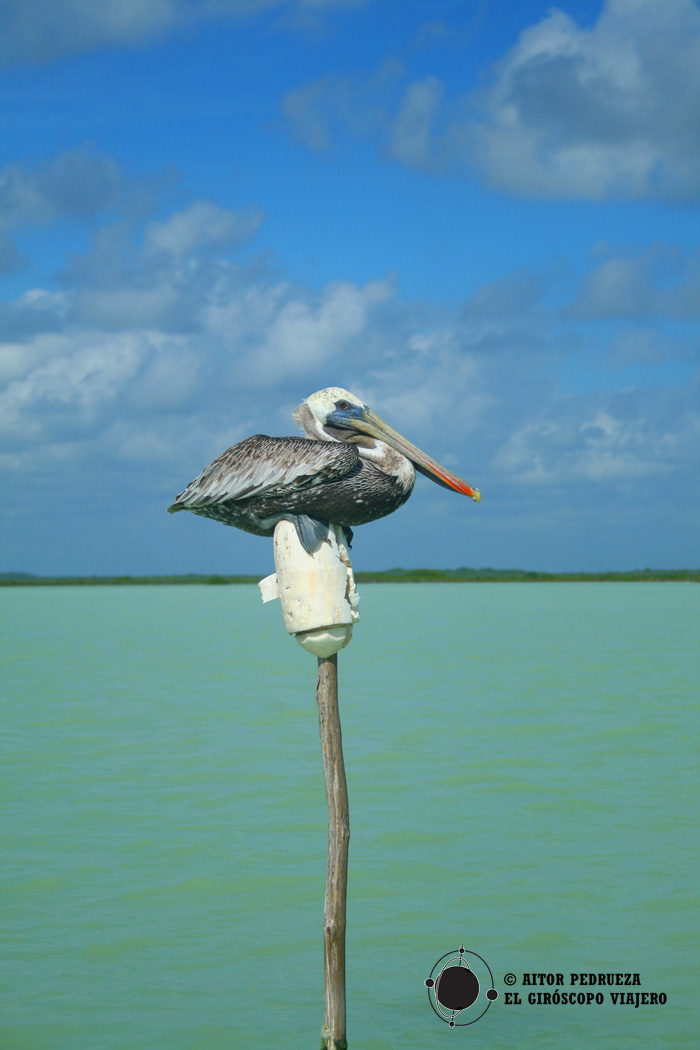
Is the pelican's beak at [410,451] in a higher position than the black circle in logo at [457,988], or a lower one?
higher

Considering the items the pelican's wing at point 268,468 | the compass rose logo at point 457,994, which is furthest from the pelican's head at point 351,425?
the compass rose logo at point 457,994

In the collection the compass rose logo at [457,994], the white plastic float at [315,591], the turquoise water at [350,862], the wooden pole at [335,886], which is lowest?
the turquoise water at [350,862]

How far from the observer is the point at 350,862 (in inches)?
442

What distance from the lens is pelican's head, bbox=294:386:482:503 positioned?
17.6 ft

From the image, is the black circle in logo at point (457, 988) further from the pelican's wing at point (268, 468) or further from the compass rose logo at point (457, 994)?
the pelican's wing at point (268, 468)

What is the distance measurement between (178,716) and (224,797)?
8686 mm

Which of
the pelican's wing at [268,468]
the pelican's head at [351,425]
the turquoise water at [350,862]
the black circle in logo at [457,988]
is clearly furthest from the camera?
the turquoise water at [350,862]

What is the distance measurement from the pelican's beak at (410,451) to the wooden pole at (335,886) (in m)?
1.07

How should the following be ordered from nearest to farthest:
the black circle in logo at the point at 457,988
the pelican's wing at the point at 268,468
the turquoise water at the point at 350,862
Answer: the pelican's wing at the point at 268,468, the black circle in logo at the point at 457,988, the turquoise water at the point at 350,862

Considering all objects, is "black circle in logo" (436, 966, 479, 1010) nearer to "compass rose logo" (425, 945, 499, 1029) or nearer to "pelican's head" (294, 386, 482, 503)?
"compass rose logo" (425, 945, 499, 1029)

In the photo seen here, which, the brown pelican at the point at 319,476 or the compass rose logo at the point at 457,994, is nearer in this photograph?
the brown pelican at the point at 319,476

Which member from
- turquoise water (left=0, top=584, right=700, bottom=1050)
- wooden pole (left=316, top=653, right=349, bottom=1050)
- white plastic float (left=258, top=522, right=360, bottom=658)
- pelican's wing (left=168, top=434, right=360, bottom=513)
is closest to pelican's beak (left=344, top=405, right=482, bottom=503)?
pelican's wing (left=168, top=434, right=360, bottom=513)

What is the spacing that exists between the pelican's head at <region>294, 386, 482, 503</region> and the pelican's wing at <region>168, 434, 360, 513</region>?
0.20 m

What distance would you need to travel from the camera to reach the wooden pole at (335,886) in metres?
5.47
